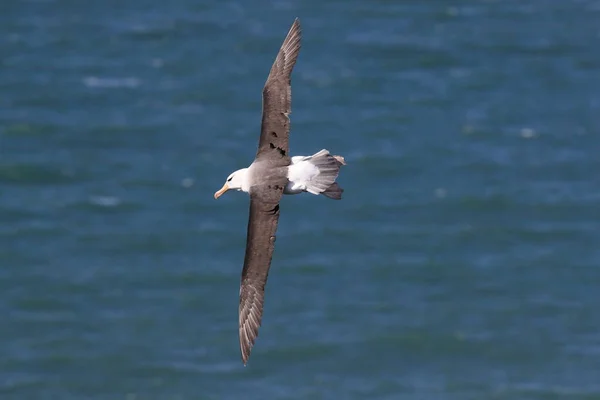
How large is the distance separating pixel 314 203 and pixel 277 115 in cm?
1716

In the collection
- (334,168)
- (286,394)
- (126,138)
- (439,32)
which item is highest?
(334,168)

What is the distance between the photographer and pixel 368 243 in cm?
2875

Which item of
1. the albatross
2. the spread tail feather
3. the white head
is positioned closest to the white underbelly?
the albatross

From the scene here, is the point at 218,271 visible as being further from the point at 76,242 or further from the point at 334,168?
the point at 334,168

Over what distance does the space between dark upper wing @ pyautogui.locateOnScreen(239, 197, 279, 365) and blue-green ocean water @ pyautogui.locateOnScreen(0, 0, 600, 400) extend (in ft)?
37.1

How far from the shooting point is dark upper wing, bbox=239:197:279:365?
42.3 ft

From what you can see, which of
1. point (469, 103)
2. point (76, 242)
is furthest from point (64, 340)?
point (469, 103)

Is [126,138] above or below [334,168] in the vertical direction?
below

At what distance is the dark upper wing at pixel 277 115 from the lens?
13.2m

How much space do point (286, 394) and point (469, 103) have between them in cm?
1258

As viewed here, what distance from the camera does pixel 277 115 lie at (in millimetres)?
13312

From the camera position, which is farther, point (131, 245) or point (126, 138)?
point (126, 138)

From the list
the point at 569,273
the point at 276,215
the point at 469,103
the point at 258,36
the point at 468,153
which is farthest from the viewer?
the point at 258,36

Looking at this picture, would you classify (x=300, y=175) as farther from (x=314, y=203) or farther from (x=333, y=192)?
(x=314, y=203)
